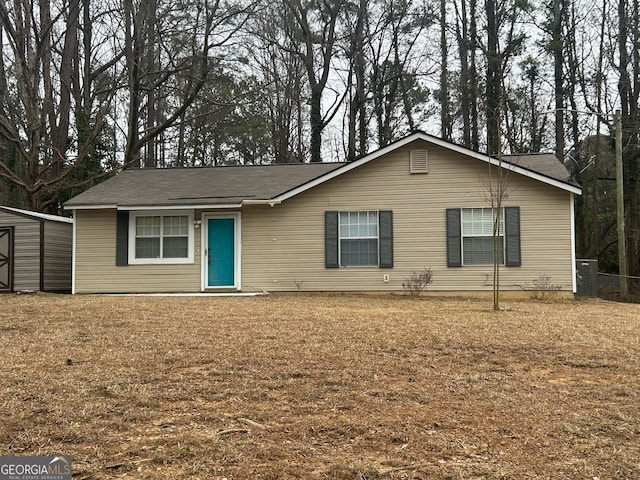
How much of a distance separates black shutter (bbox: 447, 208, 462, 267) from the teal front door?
16.3 feet

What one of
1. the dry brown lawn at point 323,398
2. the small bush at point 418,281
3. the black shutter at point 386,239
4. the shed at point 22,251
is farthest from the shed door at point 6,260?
the small bush at point 418,281

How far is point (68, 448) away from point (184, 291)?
1033 centimetres

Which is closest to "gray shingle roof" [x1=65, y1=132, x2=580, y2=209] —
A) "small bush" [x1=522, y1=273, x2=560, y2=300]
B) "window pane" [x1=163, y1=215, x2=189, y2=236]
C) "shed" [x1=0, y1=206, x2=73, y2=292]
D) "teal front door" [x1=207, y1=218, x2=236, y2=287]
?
"window pane" [x1=163, y1=215, x2=189, y2=236]

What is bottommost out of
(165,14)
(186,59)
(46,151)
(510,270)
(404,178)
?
(510,270)

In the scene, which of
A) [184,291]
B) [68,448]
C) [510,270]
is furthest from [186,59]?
[68,448]

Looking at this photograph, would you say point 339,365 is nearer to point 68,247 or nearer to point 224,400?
point 224,400

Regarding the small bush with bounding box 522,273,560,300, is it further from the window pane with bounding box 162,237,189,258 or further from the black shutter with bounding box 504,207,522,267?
the window pane with bounding box 162,237,189,258

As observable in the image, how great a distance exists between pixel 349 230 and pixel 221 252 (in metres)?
3.08

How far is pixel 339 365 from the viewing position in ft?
17.6

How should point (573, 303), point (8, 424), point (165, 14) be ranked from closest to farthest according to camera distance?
1. point (8, 424)
2. point (573, 303)
3. point (165, 14)

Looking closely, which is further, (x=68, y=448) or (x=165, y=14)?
(x=165, y=14)

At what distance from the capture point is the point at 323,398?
14.2 feet

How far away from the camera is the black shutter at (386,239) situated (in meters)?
13.0

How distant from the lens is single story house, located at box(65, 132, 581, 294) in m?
12.7
